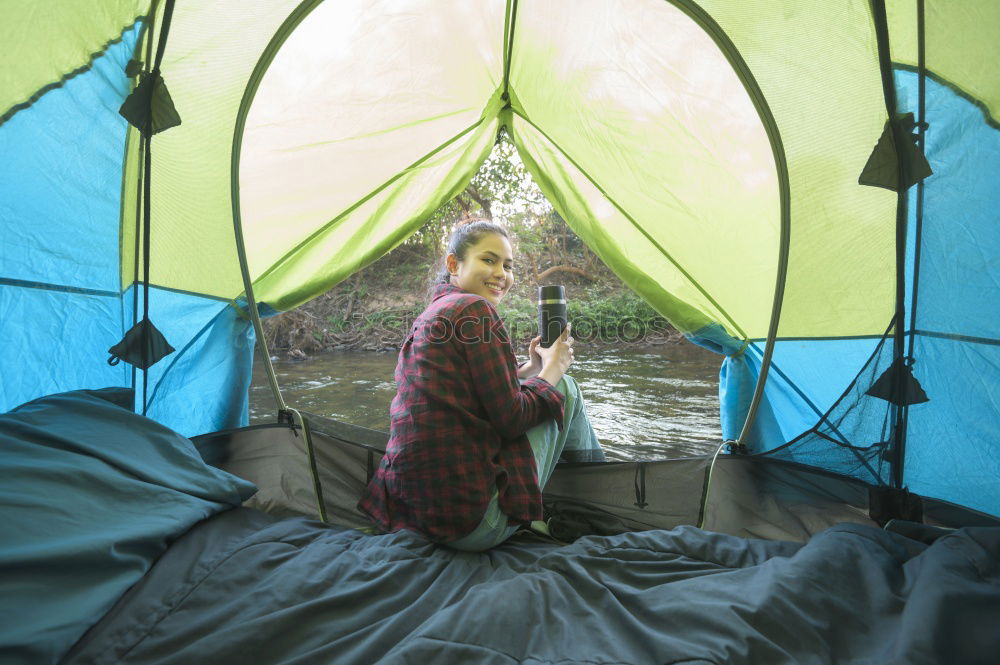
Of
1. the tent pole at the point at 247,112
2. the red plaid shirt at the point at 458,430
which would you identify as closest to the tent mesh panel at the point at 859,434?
the red plaid shirt at the point at 458,430

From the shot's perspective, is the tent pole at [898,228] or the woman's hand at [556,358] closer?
the tent pole at [898,228]

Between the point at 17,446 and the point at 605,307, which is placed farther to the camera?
the point at 605,307

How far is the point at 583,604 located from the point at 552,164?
1433 millimetres

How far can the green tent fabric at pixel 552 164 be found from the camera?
100cm

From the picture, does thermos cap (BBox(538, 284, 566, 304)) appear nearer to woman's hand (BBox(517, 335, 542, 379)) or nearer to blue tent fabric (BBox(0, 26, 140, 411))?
woman's hand (BBox(517, 335, 542, 379))

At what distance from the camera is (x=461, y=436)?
992 millimetres

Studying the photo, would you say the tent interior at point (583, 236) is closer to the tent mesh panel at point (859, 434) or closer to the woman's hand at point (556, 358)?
the tent mesh panel at point (859, 434)

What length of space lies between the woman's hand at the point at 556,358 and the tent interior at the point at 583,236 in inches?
12.2

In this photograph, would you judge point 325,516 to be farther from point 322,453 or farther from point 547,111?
point 547,111

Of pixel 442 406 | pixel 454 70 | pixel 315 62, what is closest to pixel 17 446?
pixel 442 406

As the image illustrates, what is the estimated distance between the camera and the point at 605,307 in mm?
6195

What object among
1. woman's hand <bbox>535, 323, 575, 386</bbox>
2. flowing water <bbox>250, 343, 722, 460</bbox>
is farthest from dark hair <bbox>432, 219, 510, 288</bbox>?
flowing water <bbox>250, 343, 722, 460</bbox>

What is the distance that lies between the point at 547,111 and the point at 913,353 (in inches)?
47.1

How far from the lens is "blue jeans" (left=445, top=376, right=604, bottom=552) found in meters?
0.98
